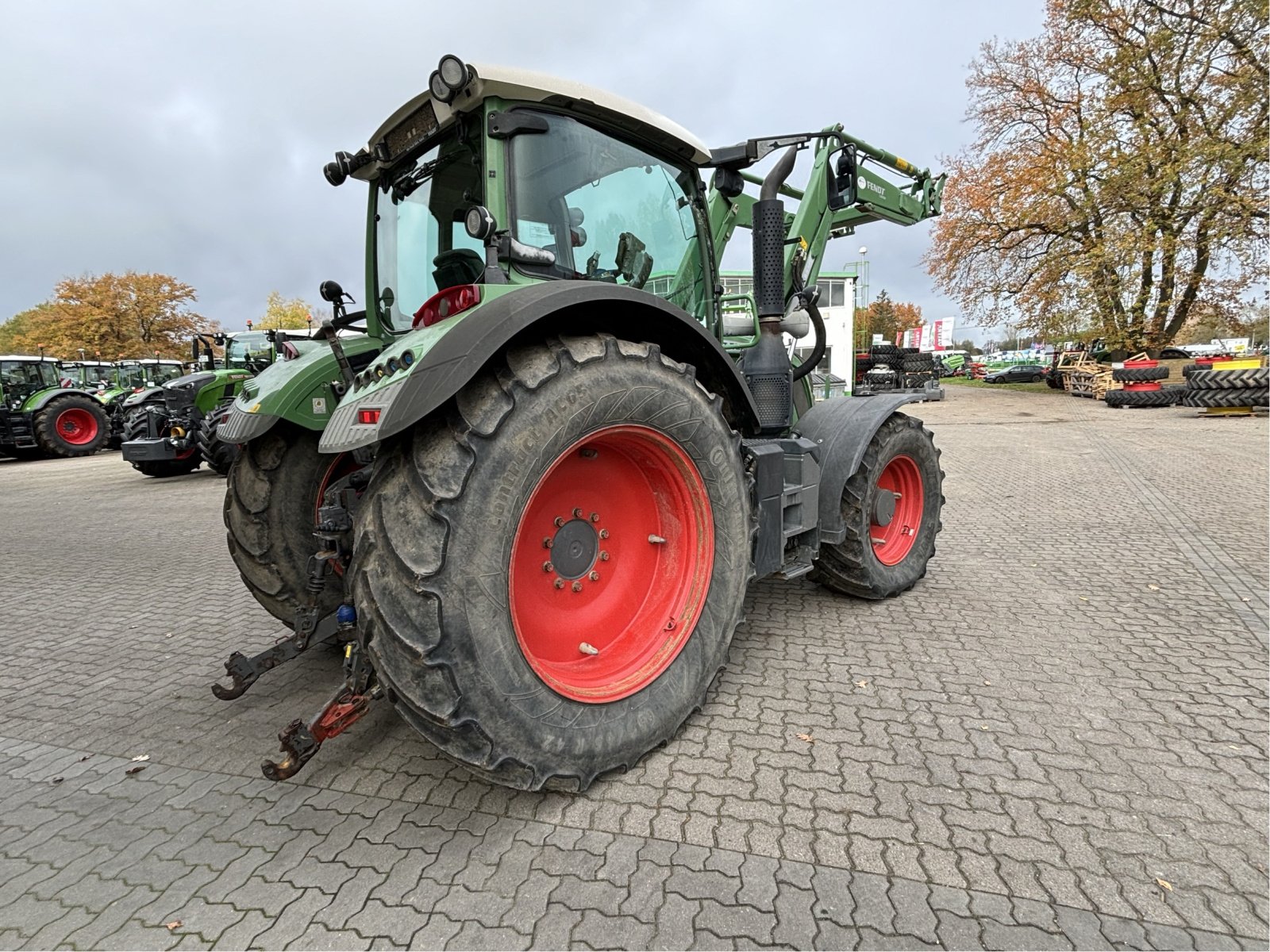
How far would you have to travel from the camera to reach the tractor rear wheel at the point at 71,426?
15234mm

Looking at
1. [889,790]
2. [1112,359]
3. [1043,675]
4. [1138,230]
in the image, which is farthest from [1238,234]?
[889,790]

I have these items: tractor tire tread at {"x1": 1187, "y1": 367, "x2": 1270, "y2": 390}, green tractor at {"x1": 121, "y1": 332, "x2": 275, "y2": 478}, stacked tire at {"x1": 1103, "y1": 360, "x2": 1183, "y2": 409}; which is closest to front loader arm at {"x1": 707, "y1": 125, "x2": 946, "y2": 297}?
green tractor at {"x1": 121, "y1": 332, "x2": 275, "y2": 478}

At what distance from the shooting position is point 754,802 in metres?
2.12

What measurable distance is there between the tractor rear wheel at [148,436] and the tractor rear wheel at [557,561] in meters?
10.3

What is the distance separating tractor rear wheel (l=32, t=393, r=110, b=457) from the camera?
50.0 ft

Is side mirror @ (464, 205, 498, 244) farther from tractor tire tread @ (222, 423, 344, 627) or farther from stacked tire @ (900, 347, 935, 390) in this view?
stacked tire @ (900, 347, 935, 390)

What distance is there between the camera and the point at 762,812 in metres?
2.07

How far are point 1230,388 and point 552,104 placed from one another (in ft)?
56.7

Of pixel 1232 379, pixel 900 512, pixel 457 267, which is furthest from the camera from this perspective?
pixel 1232 379

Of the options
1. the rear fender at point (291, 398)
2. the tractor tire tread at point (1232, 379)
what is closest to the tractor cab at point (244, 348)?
the rear fender at point (291, 398)

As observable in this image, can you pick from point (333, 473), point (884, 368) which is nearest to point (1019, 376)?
point (884, 368)

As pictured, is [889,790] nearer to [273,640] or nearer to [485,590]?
[485,590]

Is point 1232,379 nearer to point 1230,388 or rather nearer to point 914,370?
point 1230,388

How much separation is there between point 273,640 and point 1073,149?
25.1 m
